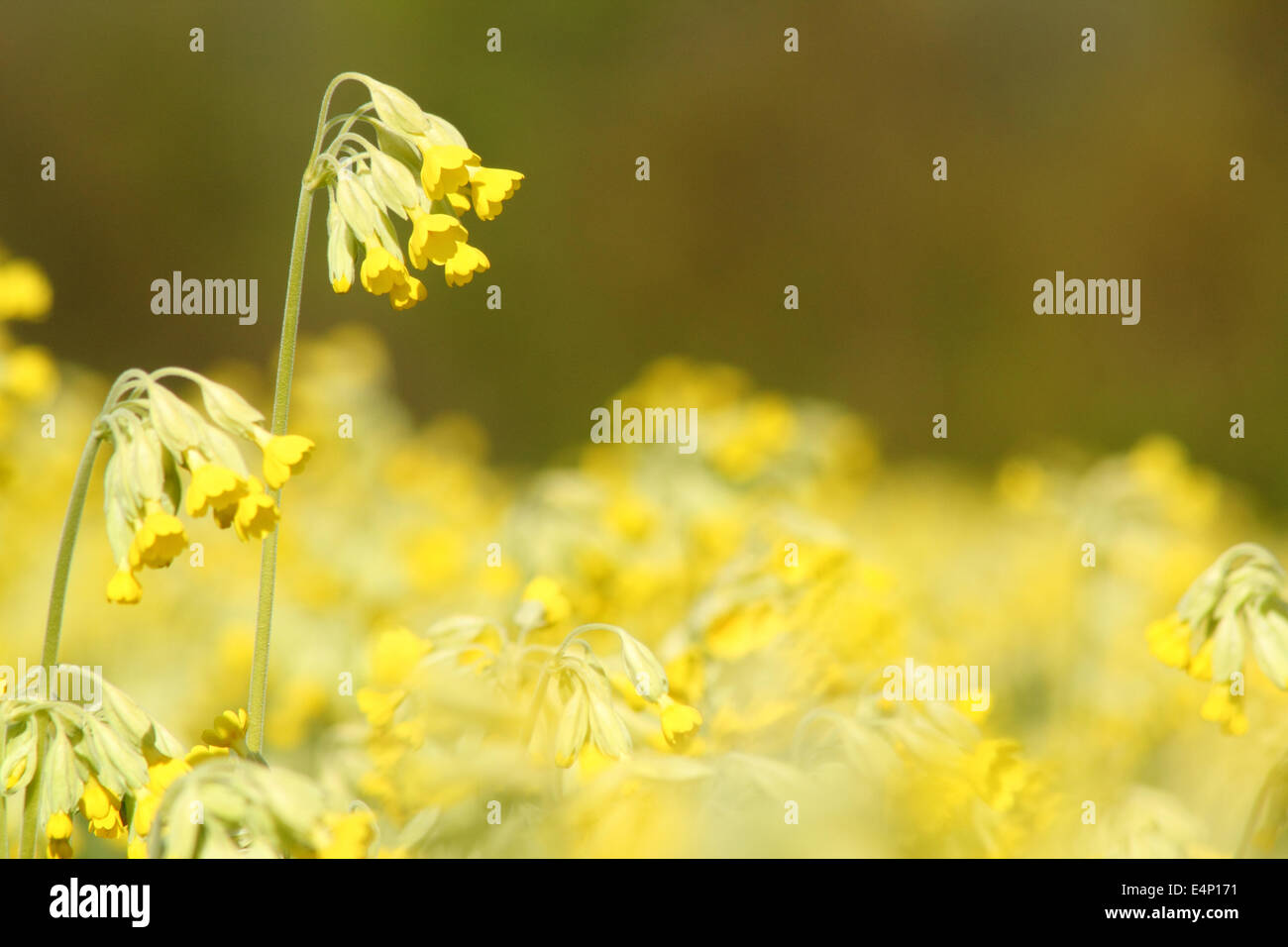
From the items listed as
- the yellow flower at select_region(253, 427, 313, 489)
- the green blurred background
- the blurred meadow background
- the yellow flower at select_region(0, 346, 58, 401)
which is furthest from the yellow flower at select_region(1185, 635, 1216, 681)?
the green blurred background

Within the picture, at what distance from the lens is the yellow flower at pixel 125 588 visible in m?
0.96

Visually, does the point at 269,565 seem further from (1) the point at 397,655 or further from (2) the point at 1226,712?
(2) the point at 1226,712

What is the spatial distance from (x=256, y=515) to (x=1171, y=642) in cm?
85

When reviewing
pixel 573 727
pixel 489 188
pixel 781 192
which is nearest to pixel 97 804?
pixel 573 727

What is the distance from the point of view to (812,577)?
4.56 ft

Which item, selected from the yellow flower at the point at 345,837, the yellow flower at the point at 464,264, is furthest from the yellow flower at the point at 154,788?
the yellow flower at the point at 464,264

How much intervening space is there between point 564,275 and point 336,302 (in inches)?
38.2

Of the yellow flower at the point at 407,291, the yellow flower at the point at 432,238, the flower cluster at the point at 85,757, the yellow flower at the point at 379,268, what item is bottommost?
the flower cluster at the point at 85,757

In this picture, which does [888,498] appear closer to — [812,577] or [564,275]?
[564,275]

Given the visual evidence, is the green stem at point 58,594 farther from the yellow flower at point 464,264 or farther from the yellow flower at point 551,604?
the yellow flower at point 551,604

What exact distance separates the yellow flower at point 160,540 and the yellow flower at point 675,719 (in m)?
0.40

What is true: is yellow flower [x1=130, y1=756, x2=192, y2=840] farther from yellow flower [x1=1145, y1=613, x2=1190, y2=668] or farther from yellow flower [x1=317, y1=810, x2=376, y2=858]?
yellow flower [x1=1145, y1=613, x2=1190, y2=668]

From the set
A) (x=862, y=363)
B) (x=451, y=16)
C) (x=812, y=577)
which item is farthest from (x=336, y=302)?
(x=812, y=577)

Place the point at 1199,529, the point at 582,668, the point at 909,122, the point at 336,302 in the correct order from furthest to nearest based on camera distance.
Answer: the point at 909,122 → the point at 336,302 → the point at 1199,529 → the point at 582,668
